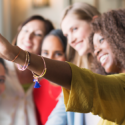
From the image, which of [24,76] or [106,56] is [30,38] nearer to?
[24,76]

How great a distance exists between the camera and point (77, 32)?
78cm

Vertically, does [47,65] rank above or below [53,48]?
above

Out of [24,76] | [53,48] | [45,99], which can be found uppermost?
[53,48]

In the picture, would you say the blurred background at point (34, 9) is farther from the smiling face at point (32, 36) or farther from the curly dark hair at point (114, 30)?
the curly dark hair at point (114, 30)

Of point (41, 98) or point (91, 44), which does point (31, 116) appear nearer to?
point (41, 98)

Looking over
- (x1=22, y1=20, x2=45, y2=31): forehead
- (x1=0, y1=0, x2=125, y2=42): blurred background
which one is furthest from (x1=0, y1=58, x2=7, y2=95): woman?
(x1=0, y1=0, x2=125, y2=42): blurred background

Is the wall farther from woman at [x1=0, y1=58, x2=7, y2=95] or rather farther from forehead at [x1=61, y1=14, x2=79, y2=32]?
woman at [x1=0, y1=58, x2=7, y2=95]

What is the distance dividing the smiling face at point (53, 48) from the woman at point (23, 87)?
54 millimetres

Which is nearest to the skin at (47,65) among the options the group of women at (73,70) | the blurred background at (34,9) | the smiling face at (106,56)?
the group of women at (73,70)

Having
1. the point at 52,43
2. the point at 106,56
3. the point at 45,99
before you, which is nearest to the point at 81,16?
the point at 52,43

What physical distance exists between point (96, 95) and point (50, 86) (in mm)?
498

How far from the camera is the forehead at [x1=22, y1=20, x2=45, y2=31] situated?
0.86 m

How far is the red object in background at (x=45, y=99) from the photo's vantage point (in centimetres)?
83

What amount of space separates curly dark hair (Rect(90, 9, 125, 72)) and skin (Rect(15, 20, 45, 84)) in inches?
12.6
